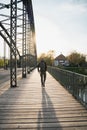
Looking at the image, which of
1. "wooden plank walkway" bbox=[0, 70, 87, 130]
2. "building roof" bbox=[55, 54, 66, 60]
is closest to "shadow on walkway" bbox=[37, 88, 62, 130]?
"wooden plank walkway" bbox=[0, 70, 87, 130]

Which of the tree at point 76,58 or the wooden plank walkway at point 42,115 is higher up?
the tree at point 76,58

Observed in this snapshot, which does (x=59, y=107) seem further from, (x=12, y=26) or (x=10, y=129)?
(x=12, y=26)

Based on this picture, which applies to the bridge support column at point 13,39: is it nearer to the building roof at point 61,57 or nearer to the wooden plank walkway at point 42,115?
the wooden plank walkway at point 42,115

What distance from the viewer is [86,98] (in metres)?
10.4

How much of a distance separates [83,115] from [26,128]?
224cm

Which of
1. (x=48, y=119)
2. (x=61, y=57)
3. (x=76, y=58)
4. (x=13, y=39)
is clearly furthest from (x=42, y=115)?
(x=61, y=57)

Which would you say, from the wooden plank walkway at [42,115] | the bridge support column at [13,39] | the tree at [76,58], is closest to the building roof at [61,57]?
the tree at [76,58]

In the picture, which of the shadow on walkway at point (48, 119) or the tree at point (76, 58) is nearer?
the shadow on walkway at point (48, 119)

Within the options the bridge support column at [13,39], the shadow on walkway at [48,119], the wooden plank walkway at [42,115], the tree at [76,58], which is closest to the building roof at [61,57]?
the tree at [76,58]

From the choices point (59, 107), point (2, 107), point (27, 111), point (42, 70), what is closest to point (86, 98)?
point (59, 107)

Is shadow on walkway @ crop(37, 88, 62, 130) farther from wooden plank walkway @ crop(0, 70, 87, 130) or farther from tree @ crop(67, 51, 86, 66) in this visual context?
tree @ crop(67, 51, 86, 66)

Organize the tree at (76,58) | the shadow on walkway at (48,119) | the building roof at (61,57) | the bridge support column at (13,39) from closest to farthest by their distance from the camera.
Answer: the shadow on walkway at (48,119), the bridge support column at (13,39), the tree at (76,58), the building roof at (61,57)

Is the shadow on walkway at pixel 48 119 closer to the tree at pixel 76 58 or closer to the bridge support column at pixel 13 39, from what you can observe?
the bridge support column at pixel 13 39

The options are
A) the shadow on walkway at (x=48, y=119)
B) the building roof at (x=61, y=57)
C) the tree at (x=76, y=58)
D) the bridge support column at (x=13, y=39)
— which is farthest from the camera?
the building roof at (x=61, y=57)
